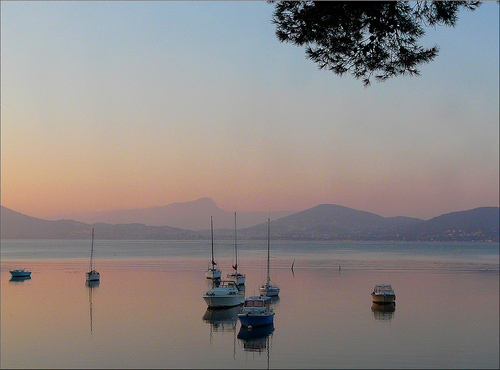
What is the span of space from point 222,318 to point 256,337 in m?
8.96

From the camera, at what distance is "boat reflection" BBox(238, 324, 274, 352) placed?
35.2m

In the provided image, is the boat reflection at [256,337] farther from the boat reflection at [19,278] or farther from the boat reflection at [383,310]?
the boat reflection at [19,278]

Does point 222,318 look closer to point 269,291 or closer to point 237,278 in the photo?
point 269,291

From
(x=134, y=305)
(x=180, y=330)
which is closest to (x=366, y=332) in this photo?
(x=180, y=330)

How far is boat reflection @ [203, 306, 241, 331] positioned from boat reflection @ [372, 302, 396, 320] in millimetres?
12737

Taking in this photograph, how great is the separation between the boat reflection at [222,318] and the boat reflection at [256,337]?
226 cm

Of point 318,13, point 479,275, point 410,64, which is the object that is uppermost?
point 318,13

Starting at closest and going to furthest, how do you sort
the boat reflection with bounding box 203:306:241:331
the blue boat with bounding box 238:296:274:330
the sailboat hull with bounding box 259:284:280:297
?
the blue boat with bounding box 238:296:274:330 → the boat reflection with bounding box 203:306:241:331 → the sailboat hull with bounding box 259:284:280:297

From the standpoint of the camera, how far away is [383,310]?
52.3m

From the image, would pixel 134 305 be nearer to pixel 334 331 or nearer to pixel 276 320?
pixel 276 320

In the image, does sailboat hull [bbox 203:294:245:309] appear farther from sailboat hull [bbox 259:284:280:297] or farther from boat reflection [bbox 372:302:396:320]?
boat reflection [bbox 372:302:396:320]

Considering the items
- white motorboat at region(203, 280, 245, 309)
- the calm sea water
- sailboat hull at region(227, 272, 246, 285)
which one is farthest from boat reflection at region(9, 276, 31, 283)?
white motorboat at region(203, 280, 245, 309)

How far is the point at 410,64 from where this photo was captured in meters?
19.8

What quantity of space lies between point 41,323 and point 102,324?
524cm
